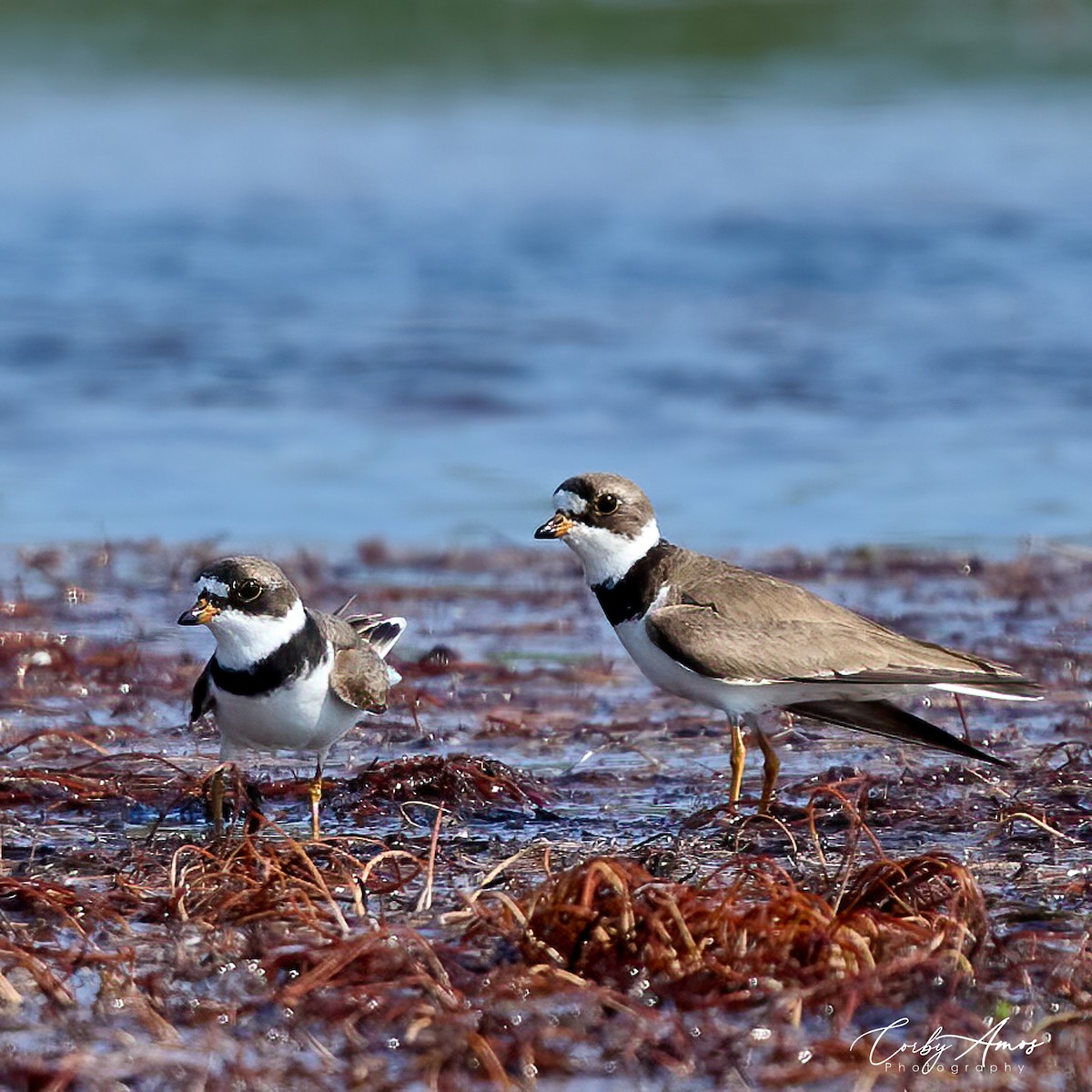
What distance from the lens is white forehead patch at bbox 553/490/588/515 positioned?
6.03m

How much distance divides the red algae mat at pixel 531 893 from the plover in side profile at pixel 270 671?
20 cm

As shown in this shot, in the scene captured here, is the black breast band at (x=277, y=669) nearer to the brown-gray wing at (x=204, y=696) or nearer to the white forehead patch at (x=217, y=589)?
the brown-gray wing at (x=204, y=696)

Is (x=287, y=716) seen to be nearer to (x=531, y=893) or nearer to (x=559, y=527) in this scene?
(x=559, y=527)

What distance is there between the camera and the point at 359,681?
5691 millimetres

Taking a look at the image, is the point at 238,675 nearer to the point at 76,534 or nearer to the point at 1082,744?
the point at 1082,744

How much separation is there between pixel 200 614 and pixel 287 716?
0.36 m

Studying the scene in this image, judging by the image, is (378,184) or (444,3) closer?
(378,184)

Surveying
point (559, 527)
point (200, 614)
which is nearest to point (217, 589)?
point (200, 614)

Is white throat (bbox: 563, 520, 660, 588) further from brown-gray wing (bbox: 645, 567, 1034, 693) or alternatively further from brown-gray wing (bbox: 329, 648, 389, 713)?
brown-gray wing (bbox: 329, 648, 389, 713)

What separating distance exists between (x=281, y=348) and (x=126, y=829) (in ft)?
32.5

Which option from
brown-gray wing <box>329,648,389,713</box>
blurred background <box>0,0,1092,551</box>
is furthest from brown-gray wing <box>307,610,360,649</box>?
blurred background <box>0,0,1092,551</box>

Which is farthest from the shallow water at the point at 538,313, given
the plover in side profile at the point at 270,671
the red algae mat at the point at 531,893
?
the plover in side profile at the point at 270,671

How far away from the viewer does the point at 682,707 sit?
24.0 ft

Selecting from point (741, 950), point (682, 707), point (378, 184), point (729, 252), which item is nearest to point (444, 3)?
point (378, 184)
